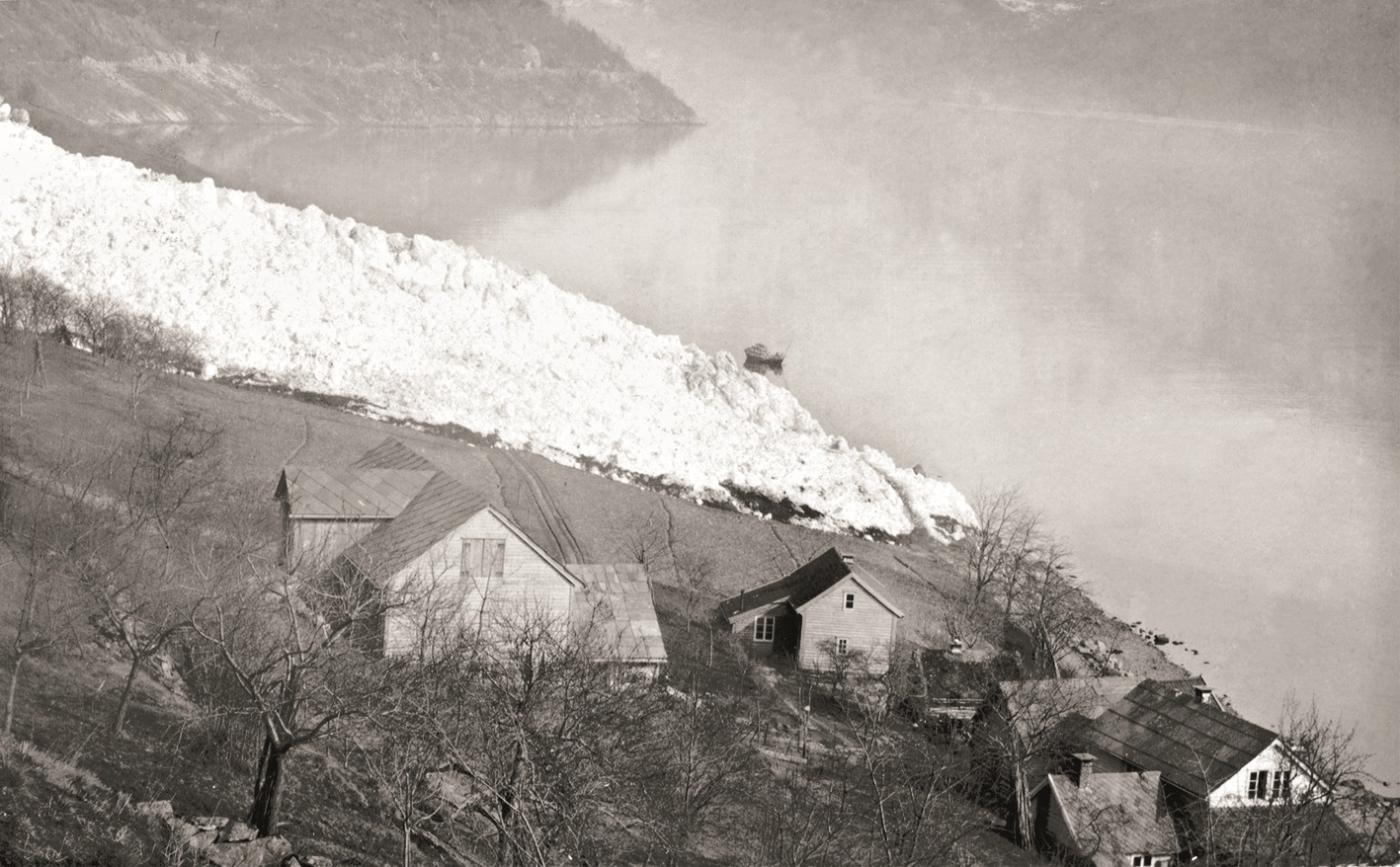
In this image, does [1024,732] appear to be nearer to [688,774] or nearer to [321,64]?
[688,774]

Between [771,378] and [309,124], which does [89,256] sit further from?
[309,124]

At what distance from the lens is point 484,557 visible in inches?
661

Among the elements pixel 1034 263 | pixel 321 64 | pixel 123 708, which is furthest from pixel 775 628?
pixel 321 64

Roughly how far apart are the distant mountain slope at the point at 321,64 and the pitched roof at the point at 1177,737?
41251mm

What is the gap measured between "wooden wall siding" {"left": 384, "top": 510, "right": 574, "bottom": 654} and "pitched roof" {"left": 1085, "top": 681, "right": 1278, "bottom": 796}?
648cm

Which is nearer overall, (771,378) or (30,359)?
(30,359)

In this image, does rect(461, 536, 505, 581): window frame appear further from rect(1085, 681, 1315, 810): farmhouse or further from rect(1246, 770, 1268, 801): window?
rect(1246, 770, 1268, 801): window

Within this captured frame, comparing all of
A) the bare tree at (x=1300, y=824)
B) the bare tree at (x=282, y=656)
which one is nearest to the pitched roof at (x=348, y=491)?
the bare tree at (x=282, y=656)

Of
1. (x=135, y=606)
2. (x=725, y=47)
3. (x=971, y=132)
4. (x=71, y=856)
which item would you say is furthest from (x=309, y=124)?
(x=71, y=856)

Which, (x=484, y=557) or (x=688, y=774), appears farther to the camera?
(x=484, y=557)

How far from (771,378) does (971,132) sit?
41586 millimetres

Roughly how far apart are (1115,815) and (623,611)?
5993 mm

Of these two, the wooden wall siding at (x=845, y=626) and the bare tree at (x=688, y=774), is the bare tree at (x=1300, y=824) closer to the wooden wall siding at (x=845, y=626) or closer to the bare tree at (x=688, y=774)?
the bare tree at (x=688, y=774)

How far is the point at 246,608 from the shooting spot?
12.4 metres
